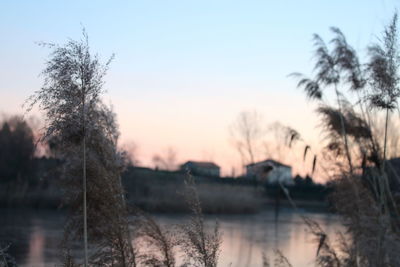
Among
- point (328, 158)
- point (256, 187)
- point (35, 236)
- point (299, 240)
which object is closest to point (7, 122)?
point (256, 187)

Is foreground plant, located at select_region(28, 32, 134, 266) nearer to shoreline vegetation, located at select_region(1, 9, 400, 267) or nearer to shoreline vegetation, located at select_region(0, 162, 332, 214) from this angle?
shoreline vegetation, located at select_region(1, 9, 400, 267)

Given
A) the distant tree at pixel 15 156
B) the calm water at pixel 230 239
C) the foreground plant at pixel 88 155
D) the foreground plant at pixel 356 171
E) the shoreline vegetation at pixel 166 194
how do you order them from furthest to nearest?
1. the distant tree at pixel 15 156
2. the shoreline vegetation at pixel 166 194
3. the calm water at pixel 230 239
4. the foreground plant at pixel 356 171
5. the foreground plant at pixel 88 155

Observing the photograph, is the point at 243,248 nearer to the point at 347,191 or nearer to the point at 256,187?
the point at 347,191

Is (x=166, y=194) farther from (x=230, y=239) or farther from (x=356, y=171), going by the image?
(x=356, y=171)

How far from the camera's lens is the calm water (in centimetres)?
1684

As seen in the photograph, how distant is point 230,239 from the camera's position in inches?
938

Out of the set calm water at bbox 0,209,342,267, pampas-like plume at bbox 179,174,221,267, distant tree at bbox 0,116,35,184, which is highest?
distant tree at bbox 0,116,35,184

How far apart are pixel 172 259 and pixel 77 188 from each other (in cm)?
128

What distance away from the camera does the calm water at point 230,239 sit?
16844mm

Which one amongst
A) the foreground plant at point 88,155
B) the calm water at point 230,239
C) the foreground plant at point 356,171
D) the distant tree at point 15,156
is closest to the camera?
the foreground plant at point 88,155

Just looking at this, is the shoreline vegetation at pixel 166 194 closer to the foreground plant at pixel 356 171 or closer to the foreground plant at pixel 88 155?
the foreground plant at pixel 356 171

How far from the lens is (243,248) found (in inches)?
820

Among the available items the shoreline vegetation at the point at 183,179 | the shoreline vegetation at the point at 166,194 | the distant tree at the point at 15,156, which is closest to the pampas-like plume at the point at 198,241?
the shoreline vegetation at the point at 183,179

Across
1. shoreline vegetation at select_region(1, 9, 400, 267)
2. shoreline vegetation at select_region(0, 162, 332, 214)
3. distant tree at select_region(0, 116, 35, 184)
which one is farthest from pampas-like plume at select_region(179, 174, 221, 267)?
distant tree at select_region(0, 116, 35, 184)
